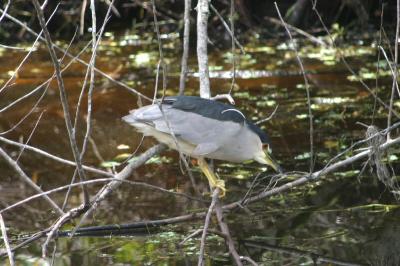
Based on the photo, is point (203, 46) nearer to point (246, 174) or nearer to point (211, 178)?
point (211, 178)

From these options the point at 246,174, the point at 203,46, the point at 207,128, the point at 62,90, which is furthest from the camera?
the point at 246,174

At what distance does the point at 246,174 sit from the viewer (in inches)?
207

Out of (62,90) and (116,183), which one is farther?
(116,183)

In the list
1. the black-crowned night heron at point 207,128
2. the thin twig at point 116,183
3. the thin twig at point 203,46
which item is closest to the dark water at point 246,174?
the black-crowned night heron at point 207,128

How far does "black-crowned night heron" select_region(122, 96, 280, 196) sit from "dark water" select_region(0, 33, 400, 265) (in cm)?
30

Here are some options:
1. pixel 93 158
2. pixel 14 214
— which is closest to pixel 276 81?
pixel 93 158

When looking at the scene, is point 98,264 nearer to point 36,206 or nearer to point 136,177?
point 36,206

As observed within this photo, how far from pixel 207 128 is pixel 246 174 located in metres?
1.37

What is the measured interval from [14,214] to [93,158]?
1.15 meters

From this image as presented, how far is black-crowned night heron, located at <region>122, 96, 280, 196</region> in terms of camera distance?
155 inches

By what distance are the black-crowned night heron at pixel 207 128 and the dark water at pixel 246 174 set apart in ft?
0.98

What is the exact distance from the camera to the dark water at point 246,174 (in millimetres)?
4035

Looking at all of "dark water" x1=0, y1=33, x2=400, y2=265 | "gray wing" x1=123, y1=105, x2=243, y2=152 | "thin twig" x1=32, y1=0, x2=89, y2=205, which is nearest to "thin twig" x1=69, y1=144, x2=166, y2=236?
"thin twig" x1=32, y1=0, x2=89, y2=205

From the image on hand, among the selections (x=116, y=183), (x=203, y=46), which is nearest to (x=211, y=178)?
(x=116, y=183)
